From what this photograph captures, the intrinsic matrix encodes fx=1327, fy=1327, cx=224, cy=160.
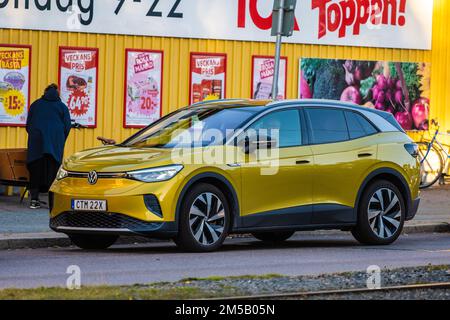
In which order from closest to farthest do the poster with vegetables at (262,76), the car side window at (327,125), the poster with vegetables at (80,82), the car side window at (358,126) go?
the car side window at (327,125) < the car side window at (358,126) < the poster with vegetables at (80,82) < the poster with vegetables at (262,76)

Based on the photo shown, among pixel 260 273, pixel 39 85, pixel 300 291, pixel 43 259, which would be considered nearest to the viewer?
pixel 300 291

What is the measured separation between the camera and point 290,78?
23406 millimetres

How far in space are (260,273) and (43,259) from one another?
2.54 meters

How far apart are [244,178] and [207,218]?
2.18 ft

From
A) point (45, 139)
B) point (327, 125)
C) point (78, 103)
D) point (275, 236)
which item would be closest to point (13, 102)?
point (78, 103)

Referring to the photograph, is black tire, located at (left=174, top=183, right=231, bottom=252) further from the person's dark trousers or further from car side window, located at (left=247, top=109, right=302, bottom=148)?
the person's dark trousers

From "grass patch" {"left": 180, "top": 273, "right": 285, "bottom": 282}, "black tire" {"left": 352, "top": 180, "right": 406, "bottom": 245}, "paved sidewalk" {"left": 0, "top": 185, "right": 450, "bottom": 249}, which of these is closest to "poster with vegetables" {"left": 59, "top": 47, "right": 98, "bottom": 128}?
"paved sidewalk" {"left": 0, "top": 185, "right": 450, "bottom": 249}

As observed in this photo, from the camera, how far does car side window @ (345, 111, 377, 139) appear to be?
1572cm

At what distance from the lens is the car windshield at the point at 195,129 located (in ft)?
47.7

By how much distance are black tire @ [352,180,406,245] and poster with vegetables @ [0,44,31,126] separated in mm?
7285

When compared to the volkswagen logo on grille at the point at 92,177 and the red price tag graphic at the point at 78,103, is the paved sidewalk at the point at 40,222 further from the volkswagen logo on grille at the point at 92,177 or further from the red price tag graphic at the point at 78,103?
the red price tag graphic at the point at 78,103

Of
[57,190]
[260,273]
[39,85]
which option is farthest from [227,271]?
[39,85]

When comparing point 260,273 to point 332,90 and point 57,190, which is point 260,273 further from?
point 332,90

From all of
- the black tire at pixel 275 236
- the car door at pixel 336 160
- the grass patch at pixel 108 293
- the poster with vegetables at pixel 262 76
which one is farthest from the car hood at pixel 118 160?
the poster with vegetables at pixel 262 76
